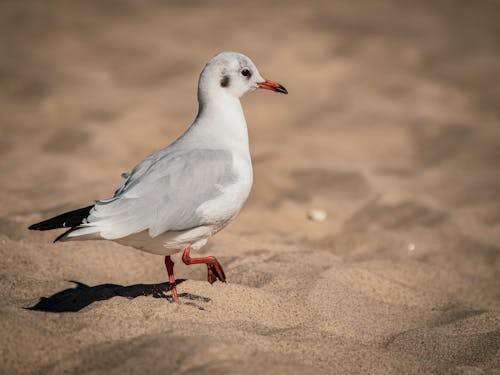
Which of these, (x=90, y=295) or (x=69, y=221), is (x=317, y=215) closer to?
(x=90, y=295)

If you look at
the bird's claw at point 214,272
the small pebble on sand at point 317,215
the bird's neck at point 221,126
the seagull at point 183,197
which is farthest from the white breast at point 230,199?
the small pebble on sand at point 317,215

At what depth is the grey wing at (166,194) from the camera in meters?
2.95

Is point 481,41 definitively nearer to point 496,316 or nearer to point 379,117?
point 379,117

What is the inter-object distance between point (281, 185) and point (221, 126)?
101 inches

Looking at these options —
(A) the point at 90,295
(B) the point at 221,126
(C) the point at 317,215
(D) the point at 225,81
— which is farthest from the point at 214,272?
(C) the point at 317,215

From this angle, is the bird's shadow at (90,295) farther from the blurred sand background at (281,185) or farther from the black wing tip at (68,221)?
the black wing tip at (68,221)

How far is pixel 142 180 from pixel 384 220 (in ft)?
9.24

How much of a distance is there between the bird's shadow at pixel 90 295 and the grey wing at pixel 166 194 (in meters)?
0.44

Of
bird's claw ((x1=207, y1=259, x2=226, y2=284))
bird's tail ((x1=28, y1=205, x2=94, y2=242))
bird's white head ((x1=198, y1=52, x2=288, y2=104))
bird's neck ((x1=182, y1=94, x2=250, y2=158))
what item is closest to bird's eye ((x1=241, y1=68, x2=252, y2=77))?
bird's white head ((x1=198, y1=52, x2=288, y2=104))

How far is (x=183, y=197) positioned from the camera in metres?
3.09

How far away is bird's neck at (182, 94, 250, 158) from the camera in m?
3.41

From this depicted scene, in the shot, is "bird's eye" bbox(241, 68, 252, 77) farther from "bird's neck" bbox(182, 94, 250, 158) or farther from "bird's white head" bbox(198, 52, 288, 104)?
"bird's neck" bbox(182, 94, 250, 158)

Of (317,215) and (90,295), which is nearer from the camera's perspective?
(90,295)

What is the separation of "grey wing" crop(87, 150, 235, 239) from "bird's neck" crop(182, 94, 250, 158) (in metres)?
0.13
